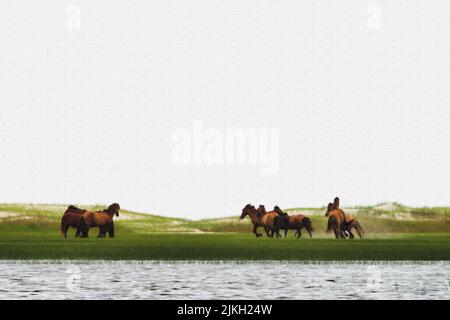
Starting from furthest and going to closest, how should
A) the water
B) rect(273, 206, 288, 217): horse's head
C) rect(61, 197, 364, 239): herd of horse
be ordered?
rect(273, 206, 288, 217): horse's head, rect(61, 197, 364, 239): herd of horse, the water

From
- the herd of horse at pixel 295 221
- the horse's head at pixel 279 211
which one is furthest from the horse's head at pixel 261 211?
the horse's head at pixel 279 211

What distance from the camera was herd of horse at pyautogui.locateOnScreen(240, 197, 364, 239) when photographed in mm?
A: 48938

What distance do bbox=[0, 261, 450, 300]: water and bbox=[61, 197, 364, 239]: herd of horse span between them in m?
12.1

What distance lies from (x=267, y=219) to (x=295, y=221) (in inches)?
71.2

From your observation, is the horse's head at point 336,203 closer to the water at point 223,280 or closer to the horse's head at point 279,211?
the horse's head at point 279,211

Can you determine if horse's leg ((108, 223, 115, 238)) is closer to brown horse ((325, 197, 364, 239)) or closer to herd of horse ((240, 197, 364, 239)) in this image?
herd of horse ((240, 197, 364, 239))

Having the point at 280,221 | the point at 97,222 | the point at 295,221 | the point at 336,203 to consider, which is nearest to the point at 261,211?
the point at 280,221

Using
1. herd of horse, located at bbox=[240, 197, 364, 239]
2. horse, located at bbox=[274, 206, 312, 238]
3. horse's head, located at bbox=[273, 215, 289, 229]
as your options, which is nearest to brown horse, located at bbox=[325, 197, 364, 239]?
herd of horse, located at bbox=[240, 197, 364, 239]

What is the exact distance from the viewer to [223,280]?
30266mm

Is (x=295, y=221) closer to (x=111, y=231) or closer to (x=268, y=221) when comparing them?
(x=268, y=221)

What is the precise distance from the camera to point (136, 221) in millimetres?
64875

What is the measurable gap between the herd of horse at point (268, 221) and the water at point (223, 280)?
39.7 ft
